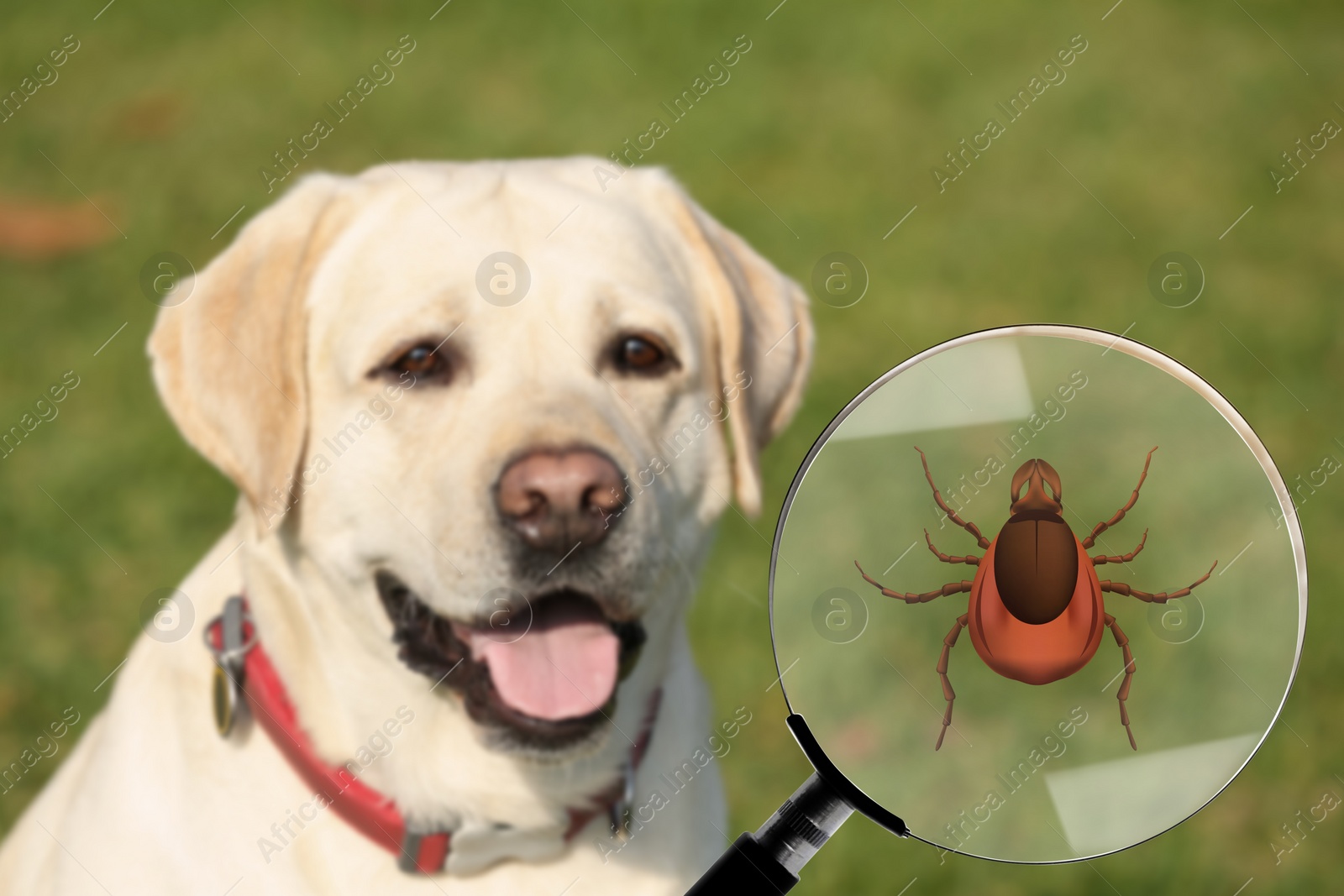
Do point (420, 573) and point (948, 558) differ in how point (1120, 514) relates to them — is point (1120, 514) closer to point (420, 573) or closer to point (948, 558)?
point (948, 558)

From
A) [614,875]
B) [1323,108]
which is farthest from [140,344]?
[1323,108]

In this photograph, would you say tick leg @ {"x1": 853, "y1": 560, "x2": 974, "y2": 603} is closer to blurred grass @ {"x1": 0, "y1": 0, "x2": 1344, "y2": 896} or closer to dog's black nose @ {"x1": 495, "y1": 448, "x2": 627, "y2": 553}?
dog's black nose @ {"x1": 495, "y1": 448, "x2": 627, "y2": 553}

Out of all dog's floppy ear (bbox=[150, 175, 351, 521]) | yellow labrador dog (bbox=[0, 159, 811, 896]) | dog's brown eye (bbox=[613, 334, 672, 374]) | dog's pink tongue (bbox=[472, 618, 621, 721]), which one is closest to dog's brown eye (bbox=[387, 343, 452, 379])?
yellow labrador dog (bbox=[0, 159, 811, 896])

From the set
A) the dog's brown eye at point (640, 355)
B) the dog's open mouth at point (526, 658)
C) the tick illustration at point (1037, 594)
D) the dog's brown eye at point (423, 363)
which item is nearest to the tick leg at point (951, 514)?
the tick illustration at point (1037, 594)

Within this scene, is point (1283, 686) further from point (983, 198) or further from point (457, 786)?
point (983, 198)

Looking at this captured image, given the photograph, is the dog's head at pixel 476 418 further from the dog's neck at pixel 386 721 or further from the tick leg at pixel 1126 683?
the tick leg at pixel 1126 683

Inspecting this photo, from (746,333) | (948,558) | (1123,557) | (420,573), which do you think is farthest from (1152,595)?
(746,333)
